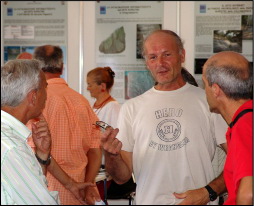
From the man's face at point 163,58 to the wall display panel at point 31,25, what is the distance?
1329mm

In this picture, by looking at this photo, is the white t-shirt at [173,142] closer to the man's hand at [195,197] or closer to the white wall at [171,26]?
the man's hand at [195,197]

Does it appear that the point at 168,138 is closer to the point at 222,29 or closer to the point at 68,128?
the point at 68,128

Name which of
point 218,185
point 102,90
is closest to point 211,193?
point 218,185

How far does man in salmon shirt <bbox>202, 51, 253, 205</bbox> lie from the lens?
3.98 feet

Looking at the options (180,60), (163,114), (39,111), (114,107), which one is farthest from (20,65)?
(114,107)

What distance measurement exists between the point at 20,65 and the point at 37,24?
1.86m

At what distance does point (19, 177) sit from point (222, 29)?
254 centimetres

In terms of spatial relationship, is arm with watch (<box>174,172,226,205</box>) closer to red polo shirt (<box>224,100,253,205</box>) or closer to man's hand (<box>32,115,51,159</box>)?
red polo shirt (<box>224,100,253,205</box>)

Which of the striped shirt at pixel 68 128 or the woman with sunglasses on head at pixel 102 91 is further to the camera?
the woman with sunglasses on head at pixel 102 91

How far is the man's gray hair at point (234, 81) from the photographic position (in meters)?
1.45

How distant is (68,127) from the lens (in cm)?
216

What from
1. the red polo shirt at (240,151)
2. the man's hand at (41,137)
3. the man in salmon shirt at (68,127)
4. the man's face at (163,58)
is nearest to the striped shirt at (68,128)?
the man in salmon shirt at (68,127)

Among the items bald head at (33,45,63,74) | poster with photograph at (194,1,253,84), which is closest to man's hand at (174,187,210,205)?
bald head at (33,45,63,74)

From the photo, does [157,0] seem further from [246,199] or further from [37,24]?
[246,199]
